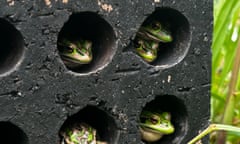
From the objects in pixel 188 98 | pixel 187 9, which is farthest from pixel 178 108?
pixel 187 9

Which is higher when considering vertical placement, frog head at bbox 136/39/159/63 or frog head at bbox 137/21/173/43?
frog head at bbox 137/21/173/43

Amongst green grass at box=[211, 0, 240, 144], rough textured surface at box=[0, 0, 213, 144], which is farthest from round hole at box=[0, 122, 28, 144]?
green grass at box=[211, 0, 240, 144]

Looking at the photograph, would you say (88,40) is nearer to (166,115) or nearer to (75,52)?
(75,52)

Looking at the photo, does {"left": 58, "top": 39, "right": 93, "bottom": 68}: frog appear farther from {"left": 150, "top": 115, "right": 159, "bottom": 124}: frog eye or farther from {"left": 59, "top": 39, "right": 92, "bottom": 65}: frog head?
{"left": 150, "top": 115, "right": 159, "bottom": 124}: frog eye

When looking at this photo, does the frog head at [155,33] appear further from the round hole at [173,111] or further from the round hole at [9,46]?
the round hole at [9,46]

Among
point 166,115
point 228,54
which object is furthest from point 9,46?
point 228,54

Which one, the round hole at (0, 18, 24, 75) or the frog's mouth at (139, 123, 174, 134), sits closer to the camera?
the round hole at (0, 18, 24, 75)

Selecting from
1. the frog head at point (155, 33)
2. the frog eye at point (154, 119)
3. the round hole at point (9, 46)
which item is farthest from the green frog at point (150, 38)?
the round hole at point (9, 46)
